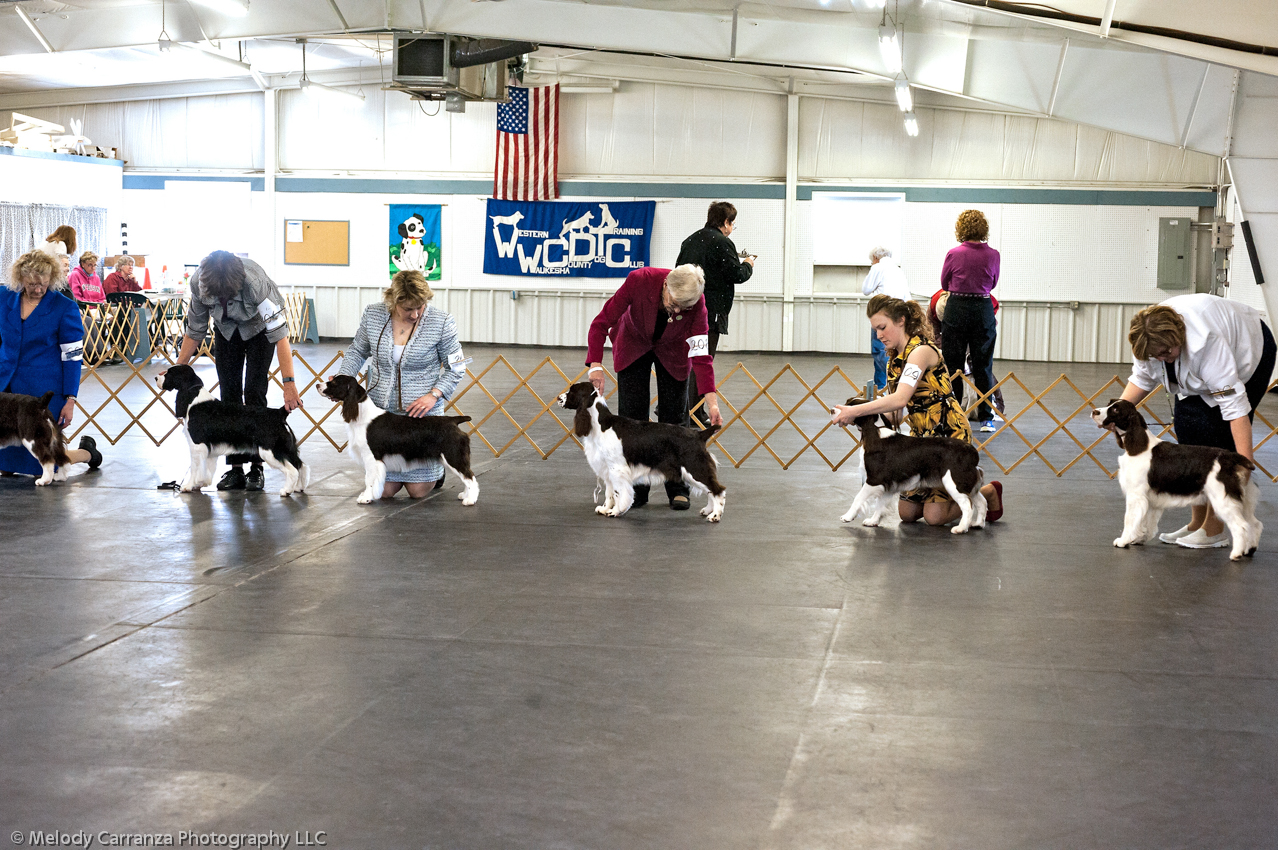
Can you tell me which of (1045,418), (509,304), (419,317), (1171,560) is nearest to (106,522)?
(419,317)

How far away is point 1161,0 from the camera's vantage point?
6.94m

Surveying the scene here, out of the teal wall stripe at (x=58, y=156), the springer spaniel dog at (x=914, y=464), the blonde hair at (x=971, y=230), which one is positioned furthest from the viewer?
the teal wall stripe at (x=58, y=156)

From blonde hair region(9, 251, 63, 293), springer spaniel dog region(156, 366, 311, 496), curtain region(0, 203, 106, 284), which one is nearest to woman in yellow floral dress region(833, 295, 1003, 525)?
springer spaniel dog region(156, 366, 311, 496)

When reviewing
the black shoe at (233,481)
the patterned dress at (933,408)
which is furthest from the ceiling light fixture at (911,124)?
the black shoe at (233,481)

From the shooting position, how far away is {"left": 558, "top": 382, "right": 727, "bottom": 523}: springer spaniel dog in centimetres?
558

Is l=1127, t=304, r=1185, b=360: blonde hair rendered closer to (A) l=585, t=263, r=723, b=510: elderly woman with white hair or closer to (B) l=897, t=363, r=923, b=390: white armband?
(B) l=897, t=363, r=923, b=390: white armband

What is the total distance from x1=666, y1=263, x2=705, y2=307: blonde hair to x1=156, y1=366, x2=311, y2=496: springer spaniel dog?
6.95 ft

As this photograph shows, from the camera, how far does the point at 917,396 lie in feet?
18.2

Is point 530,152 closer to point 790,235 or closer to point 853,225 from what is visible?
point 790,235

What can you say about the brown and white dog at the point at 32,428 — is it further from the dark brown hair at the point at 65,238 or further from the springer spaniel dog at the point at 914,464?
the dark brown hair at the point at 65,238

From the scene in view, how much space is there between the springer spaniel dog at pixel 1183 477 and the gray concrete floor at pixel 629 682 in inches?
7.6

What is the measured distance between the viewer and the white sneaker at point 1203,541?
16.8 ft

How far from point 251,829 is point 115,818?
0.30 m

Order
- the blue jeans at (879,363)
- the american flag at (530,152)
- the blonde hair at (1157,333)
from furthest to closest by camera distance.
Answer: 1. the american flag at (530,152)
2. the blue jeans at (879,363)
3. the blonde hair at (1157,333)
